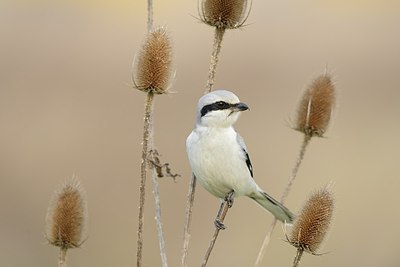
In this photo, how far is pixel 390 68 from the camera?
12977 mm

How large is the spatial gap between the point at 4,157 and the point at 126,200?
1901 millimetres

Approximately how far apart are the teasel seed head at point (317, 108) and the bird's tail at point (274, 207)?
0.59 m

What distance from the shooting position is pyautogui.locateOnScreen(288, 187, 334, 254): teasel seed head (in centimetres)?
410

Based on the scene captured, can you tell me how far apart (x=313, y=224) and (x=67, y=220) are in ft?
3.77

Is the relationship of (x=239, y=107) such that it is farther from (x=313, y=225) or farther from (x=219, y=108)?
(x=313, y=225)

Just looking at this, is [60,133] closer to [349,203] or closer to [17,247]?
[17,247]

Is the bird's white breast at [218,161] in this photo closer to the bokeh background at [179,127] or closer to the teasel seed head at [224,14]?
the teasel seed head at [224,14]

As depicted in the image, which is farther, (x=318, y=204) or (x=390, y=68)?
(x=390, y=68)

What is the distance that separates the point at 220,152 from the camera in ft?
17.0

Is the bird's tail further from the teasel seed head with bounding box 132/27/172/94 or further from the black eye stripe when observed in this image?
the teasel seed head with bounding box 132/27/172/94

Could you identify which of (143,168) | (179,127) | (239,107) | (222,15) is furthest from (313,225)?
(179,127)

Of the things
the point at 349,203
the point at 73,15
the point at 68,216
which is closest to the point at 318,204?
the point at 68,216

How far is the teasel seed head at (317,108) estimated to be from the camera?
4.77 metres

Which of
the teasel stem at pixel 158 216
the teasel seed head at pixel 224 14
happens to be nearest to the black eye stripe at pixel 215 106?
the teasel seed head at pixel 224 14
